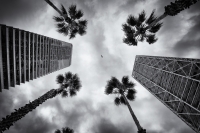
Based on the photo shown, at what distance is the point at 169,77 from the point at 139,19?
13474 millimetres

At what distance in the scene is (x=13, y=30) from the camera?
19.2m

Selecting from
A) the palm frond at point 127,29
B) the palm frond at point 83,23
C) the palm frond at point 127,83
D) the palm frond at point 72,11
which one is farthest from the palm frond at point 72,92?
the palm frond at point 127,29

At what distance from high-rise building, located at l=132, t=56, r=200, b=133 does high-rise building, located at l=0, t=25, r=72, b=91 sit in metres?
29.8

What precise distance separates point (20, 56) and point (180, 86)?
31.0 m

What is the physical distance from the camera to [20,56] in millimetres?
21828

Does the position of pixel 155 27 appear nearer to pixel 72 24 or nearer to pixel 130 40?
pixel 130 40

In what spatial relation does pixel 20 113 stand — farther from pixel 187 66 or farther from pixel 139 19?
pixel 187 66

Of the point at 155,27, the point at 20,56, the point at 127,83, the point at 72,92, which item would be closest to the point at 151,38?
the point at 155,27

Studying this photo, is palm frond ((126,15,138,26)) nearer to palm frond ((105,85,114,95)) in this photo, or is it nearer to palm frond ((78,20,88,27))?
palm frond ((78,20,88,27))

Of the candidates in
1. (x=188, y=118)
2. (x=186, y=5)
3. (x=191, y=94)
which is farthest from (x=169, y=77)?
(x=186, y=5)

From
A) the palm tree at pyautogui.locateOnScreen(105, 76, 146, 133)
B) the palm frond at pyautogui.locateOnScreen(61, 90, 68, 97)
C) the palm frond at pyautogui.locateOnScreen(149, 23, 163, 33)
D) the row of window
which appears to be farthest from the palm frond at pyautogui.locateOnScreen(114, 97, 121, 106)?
the palm frond at pyautogui.locateOnScreen(149, 23, 163, 33)

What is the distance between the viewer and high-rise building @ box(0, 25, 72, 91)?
725 inches

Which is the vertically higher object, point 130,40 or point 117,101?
point 130,40

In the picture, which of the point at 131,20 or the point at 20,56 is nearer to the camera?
the point at 131,20
